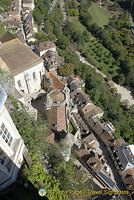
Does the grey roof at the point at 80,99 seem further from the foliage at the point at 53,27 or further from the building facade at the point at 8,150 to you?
the foliage at the point at 53,27

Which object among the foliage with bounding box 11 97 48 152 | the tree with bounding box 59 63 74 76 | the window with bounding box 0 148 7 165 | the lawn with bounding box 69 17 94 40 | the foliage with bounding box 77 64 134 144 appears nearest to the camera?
the window with bounding box 0 148 7 165

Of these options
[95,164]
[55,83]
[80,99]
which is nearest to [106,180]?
[95,164]

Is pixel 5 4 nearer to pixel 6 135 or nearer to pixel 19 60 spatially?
pixel 19 60

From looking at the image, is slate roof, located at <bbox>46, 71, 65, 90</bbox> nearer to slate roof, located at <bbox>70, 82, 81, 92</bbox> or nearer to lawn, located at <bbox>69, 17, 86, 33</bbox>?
slate roof, located at <bbox>70, 82, 81, 92</bbox>

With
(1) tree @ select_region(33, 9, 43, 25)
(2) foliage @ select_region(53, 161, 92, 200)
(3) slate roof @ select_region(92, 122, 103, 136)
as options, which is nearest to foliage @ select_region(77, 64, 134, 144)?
(3) slate roof @ select_region(92, 122, 103, 136)

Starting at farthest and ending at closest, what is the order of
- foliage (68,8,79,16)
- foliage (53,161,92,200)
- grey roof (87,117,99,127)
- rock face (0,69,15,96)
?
foliage (68,8,79,16) → grey roof (87,117,99,127) → rock face (0,69,15,96) → foliage (53,161,92,200)

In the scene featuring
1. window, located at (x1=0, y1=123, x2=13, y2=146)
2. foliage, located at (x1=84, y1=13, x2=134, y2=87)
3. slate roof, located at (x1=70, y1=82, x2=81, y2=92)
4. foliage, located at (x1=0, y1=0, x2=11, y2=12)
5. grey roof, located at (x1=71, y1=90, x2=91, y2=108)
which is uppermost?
foliage, located at (x1=0, y1=0, x2=11, y2=12)

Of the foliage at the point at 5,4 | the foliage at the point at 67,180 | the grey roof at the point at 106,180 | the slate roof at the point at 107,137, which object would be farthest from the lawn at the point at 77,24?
the foliage at the point at 67,180
